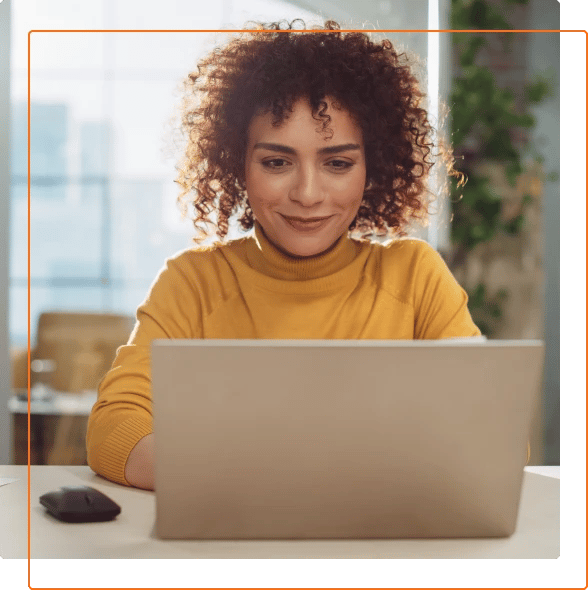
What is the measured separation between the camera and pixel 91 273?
425 centimetres

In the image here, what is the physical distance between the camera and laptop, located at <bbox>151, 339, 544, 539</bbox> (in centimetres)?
69

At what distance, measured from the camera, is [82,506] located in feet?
2.87

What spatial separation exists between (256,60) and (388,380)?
40.1 inches

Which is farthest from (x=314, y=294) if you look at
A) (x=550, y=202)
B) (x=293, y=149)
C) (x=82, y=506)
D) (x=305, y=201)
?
(x=550, y=202)

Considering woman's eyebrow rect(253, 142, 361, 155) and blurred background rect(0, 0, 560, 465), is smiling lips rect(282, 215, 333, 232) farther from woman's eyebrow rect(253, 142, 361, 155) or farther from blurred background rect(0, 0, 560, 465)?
blurred background rect(0, 0, 560, 465)

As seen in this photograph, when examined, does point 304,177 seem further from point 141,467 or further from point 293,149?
point 141,467

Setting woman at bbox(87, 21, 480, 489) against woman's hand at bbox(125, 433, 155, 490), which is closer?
woman's hand at bbox(125, 433, 155, 490)

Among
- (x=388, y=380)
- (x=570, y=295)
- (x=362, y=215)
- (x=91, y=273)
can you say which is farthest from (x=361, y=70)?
(x=91, y=273)

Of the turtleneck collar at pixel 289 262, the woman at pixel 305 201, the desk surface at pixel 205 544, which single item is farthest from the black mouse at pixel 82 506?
the turtleneck collar at pixel 289 262

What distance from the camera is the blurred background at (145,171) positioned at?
5.79ft

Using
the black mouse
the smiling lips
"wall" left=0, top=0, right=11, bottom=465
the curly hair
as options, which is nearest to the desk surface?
the black mouse

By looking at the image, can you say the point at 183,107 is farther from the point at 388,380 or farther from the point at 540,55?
the point at 540,55

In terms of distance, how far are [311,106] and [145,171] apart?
2526 millimetres

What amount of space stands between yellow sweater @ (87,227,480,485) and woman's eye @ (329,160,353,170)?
178mm
